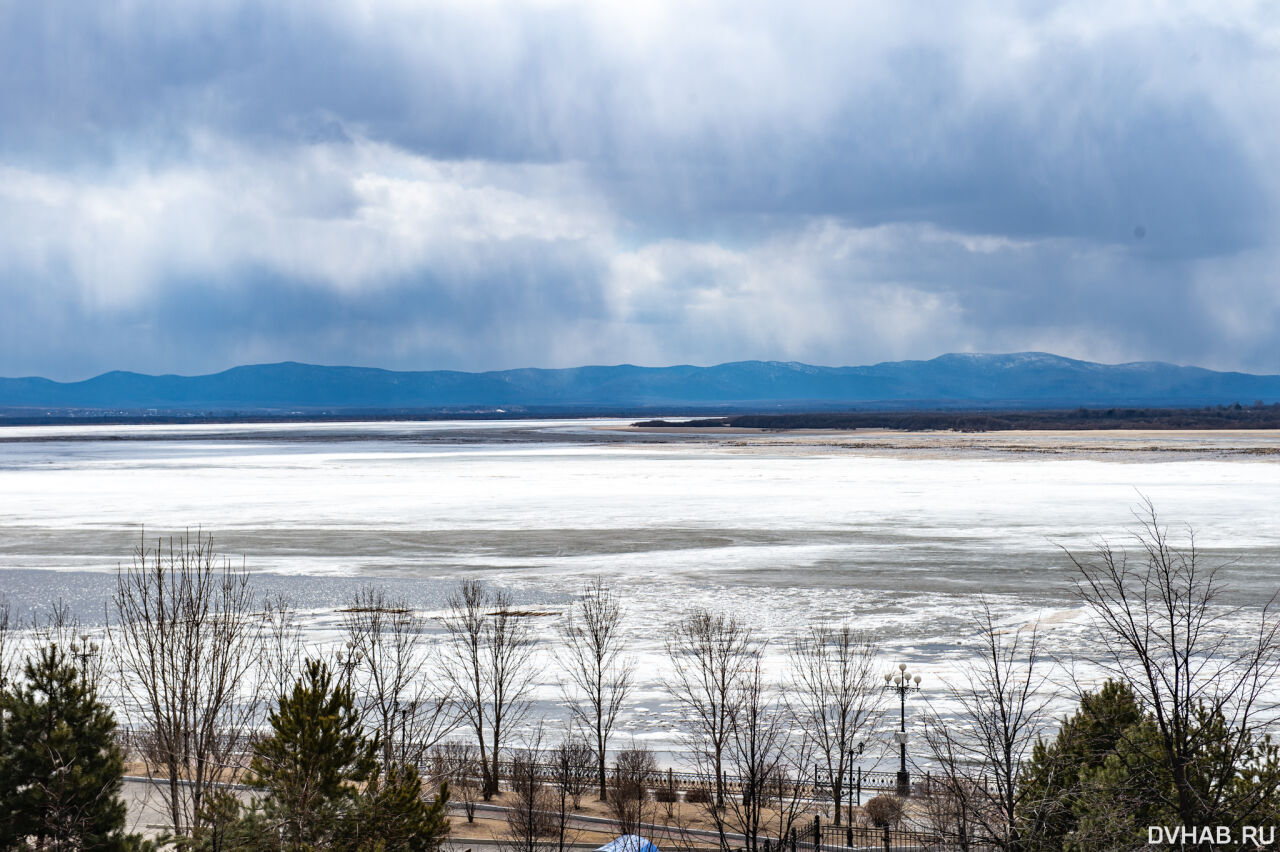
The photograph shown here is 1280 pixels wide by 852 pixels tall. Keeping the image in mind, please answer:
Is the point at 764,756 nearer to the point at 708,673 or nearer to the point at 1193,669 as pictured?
the point at 708,673

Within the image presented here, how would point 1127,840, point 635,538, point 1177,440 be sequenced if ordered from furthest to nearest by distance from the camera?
point 1177,440, point 635,538, point 1127,840

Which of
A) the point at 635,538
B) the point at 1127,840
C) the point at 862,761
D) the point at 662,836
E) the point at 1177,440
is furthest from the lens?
the point at 1177,440

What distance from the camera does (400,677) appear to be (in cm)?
2300

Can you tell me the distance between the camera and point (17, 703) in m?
14.9

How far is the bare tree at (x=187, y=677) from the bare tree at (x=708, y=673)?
29.9 feet

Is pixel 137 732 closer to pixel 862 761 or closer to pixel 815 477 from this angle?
pixel 862 761

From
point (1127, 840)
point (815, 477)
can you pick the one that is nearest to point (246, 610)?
point (1127, 840)

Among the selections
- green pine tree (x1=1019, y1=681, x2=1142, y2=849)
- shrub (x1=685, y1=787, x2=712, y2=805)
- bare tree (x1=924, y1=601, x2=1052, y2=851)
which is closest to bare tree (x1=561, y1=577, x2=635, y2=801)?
shrub (x1=685, y1=787, x2=712, y2=805)

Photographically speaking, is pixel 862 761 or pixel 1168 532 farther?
pixel 1168 532

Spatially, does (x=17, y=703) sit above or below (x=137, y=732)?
above

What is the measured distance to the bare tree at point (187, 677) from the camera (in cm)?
1767

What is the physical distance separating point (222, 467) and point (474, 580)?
66.7m

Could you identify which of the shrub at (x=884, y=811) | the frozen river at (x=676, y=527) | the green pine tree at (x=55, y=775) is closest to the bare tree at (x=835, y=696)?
the shrub at (x=884, y=811)

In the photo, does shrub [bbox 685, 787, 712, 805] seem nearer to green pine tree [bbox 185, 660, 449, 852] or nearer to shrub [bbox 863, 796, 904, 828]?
shrub [bbox 863, 796, 904, 828]
